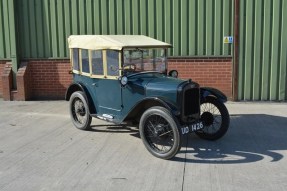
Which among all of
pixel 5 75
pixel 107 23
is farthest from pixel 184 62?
pixel 5 75

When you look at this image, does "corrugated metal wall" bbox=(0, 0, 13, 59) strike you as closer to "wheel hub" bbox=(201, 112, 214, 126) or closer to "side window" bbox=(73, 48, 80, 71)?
"side window" bbox=(73, 48, 80, 71)

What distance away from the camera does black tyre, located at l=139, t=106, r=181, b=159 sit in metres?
5.74

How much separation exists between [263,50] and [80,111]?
16.4 feet

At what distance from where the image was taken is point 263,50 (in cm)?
988

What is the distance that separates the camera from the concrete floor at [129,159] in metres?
5.04

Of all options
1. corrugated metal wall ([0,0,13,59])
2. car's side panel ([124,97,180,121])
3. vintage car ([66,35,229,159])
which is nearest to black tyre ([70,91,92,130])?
vintage car ([66,35,229,159])

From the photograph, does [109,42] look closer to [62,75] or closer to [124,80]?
[124,80]

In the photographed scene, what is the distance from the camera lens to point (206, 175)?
17.3ft

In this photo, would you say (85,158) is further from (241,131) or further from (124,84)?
(241,131)

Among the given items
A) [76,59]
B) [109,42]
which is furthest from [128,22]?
[109,42]

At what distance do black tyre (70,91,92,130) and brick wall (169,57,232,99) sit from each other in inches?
130

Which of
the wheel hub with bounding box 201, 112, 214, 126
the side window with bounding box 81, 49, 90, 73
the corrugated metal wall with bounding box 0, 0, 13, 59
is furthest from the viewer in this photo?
the corrugated metal wall with bounding box 0, 0, 13, 59

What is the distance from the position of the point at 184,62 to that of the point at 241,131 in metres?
3.33

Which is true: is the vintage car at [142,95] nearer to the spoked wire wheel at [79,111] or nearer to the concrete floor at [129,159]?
the spoked wire wheel at [79,111]
